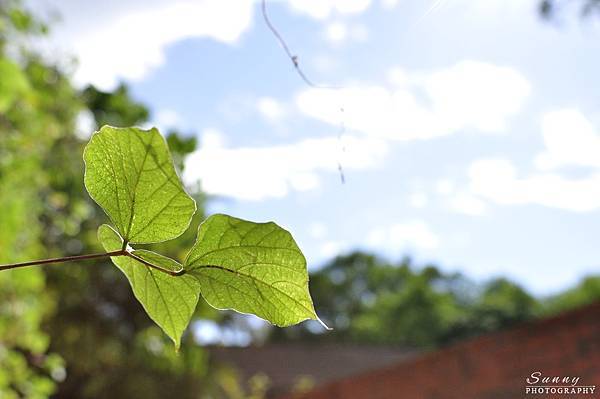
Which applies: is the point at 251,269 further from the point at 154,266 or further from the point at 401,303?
the point at 401,303

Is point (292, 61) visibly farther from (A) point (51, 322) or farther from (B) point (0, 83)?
(A) point (51, 322)

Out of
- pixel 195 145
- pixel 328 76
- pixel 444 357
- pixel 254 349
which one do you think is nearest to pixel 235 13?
pixel 328 76

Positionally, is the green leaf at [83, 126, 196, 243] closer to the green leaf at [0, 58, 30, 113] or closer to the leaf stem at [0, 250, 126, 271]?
the leaf stem at [0, 250, 126, 271]

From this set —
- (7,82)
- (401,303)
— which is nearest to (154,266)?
(7,82)

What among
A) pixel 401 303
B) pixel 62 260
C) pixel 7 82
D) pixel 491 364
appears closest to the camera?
Answer: pixel 62 260

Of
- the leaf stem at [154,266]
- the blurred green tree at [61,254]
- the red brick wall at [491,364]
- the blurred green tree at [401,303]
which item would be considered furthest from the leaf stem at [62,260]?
the blurred green tree at [401,303]

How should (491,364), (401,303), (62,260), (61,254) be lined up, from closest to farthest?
1. (62,260)
2. (491,364)
3. (61,254)
4. (401,303)

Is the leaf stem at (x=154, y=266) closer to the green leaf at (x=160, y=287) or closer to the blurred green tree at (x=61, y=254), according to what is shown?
the green leaf at (x=160, y=287)

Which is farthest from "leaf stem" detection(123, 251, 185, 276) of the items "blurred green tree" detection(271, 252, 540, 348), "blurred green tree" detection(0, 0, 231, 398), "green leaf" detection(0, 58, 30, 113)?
"blurred green tree" detection(271, 252, 540, 348)
